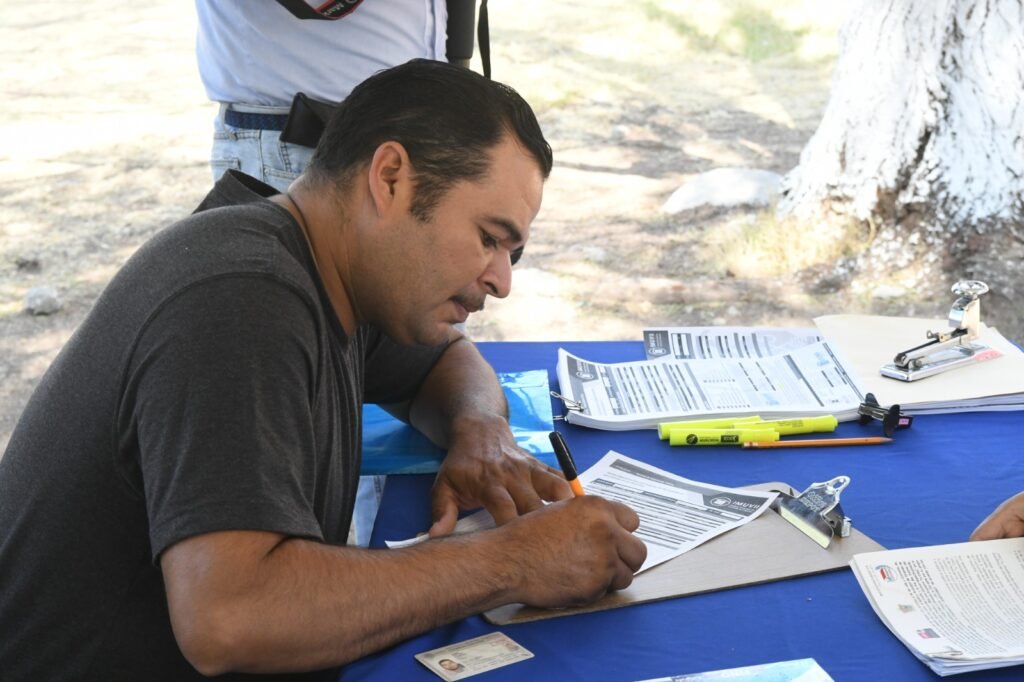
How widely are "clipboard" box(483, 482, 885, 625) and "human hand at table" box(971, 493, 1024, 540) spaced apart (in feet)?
0.48

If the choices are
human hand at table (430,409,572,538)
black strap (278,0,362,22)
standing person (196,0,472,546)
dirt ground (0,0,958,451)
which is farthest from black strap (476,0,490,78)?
dirt ground (0,0,958,451)

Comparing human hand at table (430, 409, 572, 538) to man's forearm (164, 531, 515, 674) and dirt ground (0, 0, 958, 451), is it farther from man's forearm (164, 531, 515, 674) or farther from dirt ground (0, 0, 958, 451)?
dirt ground (0, 0, 958, 451)

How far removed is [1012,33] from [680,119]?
117 inches

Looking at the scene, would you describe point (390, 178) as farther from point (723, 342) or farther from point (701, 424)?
point (723, 342)

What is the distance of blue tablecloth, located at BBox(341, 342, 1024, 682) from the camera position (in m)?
1.21

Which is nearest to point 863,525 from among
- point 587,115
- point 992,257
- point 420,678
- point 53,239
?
point 420,678

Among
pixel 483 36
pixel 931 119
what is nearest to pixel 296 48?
pixel 483 36

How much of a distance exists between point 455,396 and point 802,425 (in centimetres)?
57

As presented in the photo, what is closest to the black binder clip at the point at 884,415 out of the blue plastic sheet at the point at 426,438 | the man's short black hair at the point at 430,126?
the blue plastic sheet at the point at 426,438

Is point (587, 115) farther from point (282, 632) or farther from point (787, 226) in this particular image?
point (282, 632)

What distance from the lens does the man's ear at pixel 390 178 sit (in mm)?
1398

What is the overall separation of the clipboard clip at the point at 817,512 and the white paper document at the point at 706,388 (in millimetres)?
300

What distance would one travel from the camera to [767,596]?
1.34 metres

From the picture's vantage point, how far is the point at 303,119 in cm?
227
